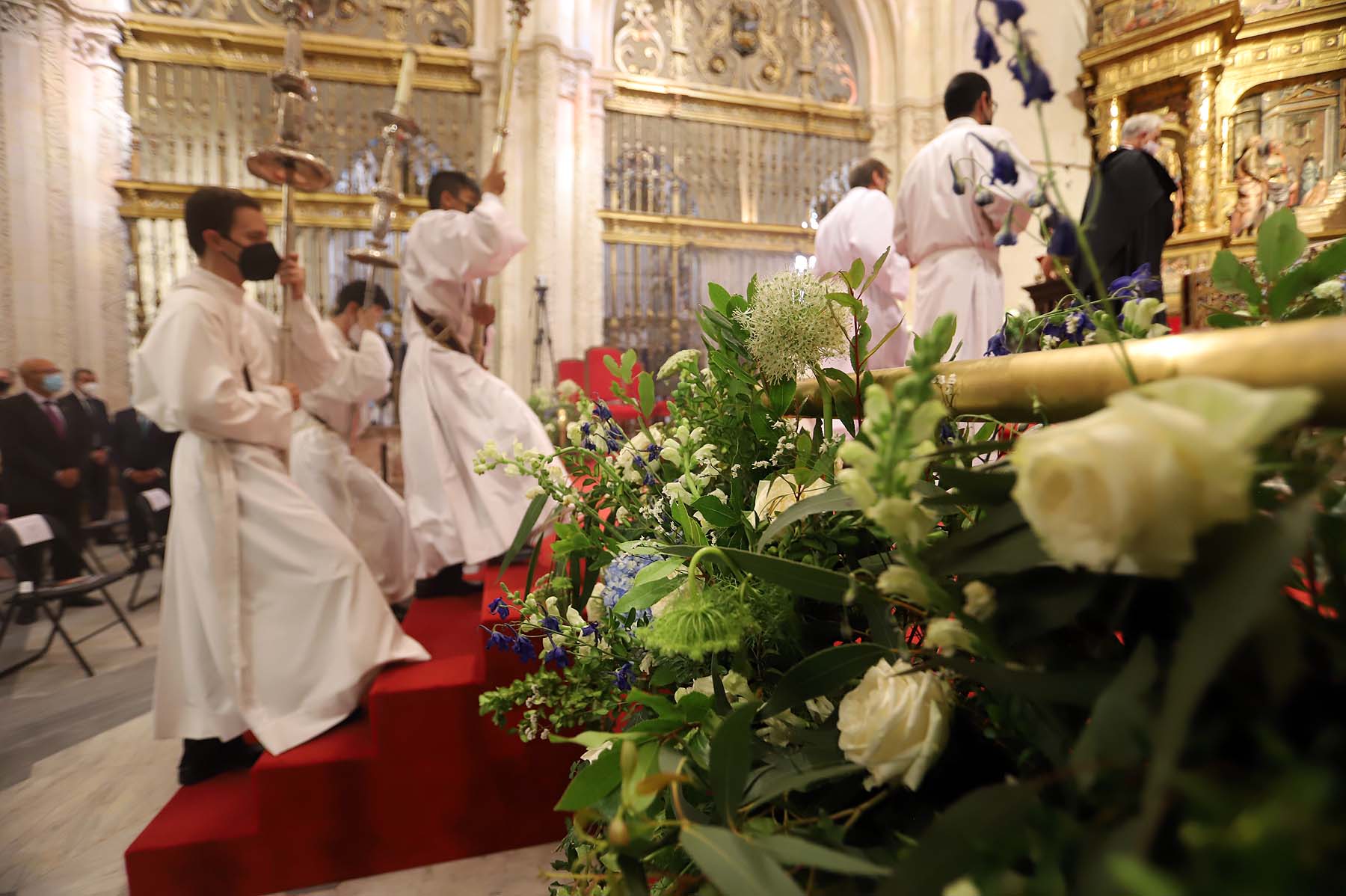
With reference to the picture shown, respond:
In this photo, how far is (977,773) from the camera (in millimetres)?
362

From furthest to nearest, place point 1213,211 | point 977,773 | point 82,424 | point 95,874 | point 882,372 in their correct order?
point 1213,211, point 82,424, point 95,874, point 882,372, point 977,773

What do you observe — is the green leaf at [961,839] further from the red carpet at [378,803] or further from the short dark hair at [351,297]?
the short dark hair at [351,297]

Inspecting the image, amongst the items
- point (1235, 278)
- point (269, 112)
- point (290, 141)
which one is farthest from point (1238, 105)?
point (269, 112)

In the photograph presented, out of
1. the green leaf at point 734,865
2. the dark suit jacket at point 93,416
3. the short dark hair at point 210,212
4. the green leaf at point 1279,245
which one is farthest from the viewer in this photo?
the dark suit jacket at point 93,416

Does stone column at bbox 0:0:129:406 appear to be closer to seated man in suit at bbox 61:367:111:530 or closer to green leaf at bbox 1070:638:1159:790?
seated man in suit at bbox 61:367:111:530

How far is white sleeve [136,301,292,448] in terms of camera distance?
183 centimetres

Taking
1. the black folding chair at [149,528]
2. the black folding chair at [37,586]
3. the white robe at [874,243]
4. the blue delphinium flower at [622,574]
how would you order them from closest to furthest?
the blue delphinium flower at [622,574]
the black folding chair at [37,586]
the white robe at [874,243]
the black folding chair at [149,528]

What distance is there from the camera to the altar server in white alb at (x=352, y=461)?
3041mm

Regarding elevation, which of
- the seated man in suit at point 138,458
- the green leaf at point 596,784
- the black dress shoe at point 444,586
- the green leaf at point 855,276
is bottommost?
the black dress shoe at point 444,586

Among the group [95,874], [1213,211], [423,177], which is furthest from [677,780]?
[1213,211]

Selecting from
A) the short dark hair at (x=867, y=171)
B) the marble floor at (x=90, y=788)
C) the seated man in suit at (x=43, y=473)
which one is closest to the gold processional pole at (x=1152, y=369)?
the marble floor at (x=90, y=788)

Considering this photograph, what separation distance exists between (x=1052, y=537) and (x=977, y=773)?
8.1 inches

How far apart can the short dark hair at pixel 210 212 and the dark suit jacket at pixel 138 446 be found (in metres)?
3.81

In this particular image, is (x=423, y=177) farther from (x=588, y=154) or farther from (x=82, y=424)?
(x=82, y=424)
